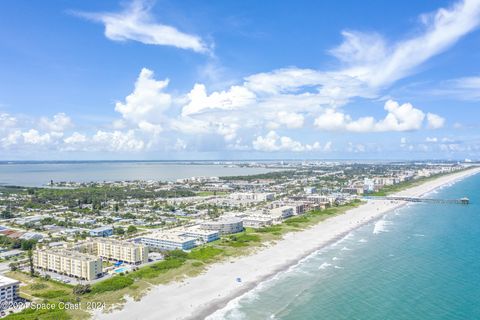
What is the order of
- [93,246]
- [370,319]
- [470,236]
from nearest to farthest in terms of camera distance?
[370,319] < [93,246] < [470,236]

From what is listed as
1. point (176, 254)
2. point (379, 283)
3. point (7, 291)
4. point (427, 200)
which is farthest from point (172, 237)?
point (427, 200)

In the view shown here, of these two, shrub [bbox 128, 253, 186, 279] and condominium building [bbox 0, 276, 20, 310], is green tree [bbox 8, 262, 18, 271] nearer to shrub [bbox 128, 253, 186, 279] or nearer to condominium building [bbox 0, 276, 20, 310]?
condominium building [bbox 0, 276, 20, 310]

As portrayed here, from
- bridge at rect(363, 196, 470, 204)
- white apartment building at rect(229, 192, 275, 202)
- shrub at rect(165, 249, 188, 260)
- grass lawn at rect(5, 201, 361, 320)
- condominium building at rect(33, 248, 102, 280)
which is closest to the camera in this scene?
grass lawn at rect(5, 201, 361, 320)

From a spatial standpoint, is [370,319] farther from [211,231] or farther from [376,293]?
[211,231]

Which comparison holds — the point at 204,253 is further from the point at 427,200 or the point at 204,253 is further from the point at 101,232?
the point at 427,200

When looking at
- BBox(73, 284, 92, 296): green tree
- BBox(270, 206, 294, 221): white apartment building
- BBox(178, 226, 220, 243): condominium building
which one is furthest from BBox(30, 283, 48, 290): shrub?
BBox(270, 206, 294, 221): white apartment building

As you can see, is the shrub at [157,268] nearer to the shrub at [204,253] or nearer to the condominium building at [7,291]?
the shrub at [204,253]

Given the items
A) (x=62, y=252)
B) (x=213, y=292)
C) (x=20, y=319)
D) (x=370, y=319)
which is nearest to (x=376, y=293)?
(x=370, y=319)

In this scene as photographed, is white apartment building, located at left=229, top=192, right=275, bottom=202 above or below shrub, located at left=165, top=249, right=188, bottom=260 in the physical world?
above
